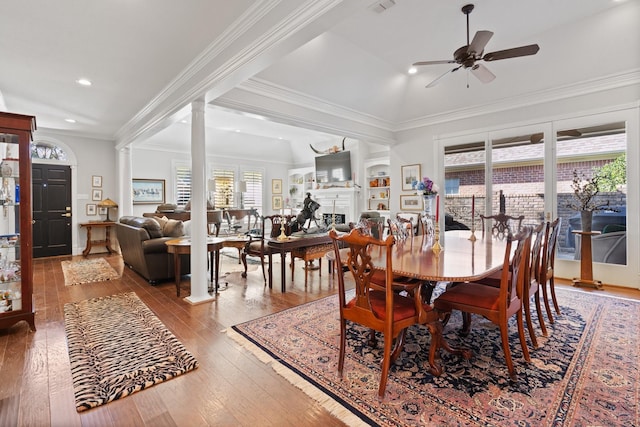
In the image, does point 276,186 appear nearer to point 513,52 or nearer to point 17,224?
point 17,224

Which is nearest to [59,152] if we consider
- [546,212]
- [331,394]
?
[331,394]

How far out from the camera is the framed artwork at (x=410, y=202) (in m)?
6.51

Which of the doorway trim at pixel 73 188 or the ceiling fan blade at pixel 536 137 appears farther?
the doorway trim at pixel 73 188

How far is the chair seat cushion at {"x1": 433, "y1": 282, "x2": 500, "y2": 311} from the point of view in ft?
7.23

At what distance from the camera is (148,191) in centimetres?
794

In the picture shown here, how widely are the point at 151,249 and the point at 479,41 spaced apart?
4.79 m

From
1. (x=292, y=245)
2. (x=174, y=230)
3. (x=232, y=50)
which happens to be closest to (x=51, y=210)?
(x=174, y=230)

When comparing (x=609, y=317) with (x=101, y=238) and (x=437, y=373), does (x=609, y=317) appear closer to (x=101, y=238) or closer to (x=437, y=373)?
(x=437, y=373)

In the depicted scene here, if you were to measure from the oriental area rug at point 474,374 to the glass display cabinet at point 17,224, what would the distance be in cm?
204

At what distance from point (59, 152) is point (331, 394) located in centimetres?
→ 817

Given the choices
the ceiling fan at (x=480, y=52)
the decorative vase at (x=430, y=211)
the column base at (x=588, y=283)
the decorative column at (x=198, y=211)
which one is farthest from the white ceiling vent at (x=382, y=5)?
the column base at (x=588, y=283)

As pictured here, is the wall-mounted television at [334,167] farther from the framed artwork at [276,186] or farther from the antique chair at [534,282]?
the antique chair at [534,282]

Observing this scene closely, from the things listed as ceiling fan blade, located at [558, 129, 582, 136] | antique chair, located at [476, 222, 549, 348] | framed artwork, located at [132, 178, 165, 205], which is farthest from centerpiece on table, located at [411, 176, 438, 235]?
framed artwork, located at [132, 178, 165, 205]

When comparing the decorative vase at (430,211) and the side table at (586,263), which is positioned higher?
the decorative vase at (430,211)
